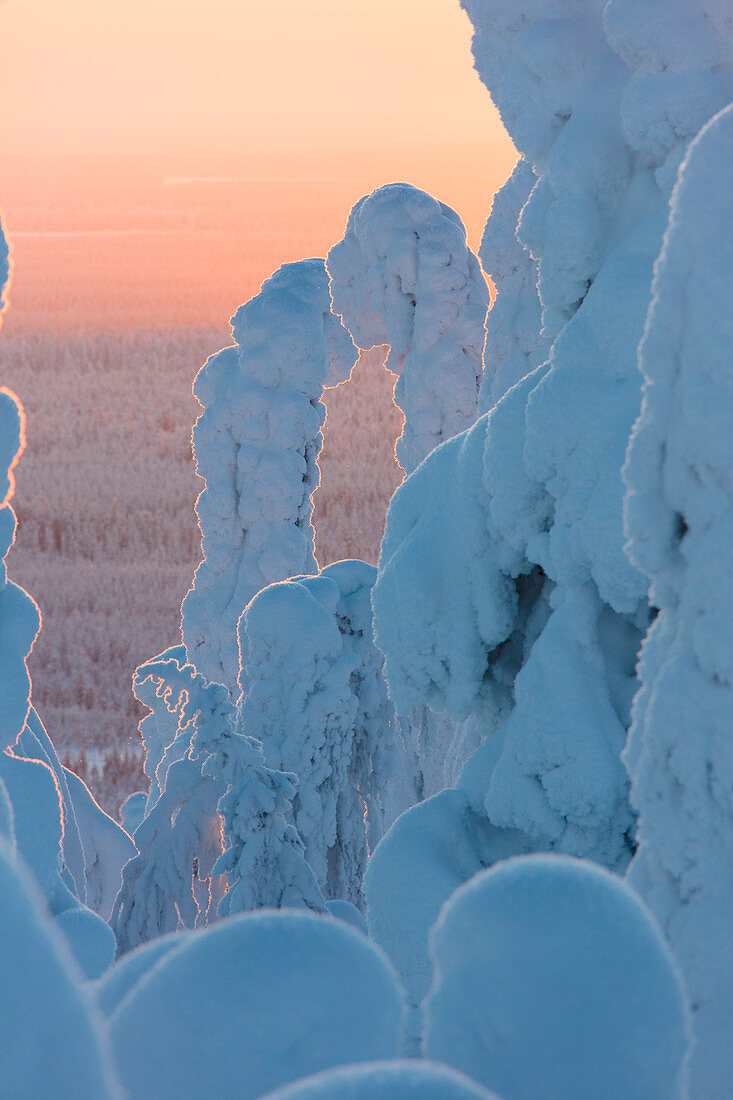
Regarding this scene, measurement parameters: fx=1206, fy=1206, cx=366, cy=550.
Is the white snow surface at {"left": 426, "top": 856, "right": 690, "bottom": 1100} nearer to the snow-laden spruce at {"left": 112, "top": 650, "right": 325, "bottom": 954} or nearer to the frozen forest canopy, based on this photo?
the frozen forest canopy

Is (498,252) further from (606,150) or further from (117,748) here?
(117,748)

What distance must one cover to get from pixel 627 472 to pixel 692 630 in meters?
0.33

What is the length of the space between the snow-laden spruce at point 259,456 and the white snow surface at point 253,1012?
7.42m

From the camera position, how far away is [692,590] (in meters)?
2.22

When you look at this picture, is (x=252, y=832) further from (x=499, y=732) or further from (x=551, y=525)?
(x=551, y=525)

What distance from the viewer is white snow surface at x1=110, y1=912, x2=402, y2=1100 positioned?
4.78 ft

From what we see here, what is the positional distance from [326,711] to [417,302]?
3.32 metres

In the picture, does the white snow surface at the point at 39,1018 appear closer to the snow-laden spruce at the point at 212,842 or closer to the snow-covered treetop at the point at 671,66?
the snow-covered treetop at the point at 671,66

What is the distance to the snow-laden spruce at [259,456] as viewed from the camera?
29.3 ft

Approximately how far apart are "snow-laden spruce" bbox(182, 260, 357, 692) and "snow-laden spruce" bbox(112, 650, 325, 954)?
3.28 m

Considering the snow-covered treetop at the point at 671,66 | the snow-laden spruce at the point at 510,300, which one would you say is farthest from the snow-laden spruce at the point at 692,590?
the snow-laden spruce at the point at 510,300

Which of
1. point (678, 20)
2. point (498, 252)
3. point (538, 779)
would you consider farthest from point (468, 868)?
point (498, 252)

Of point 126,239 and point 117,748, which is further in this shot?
point 126,239

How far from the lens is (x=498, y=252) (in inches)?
265
